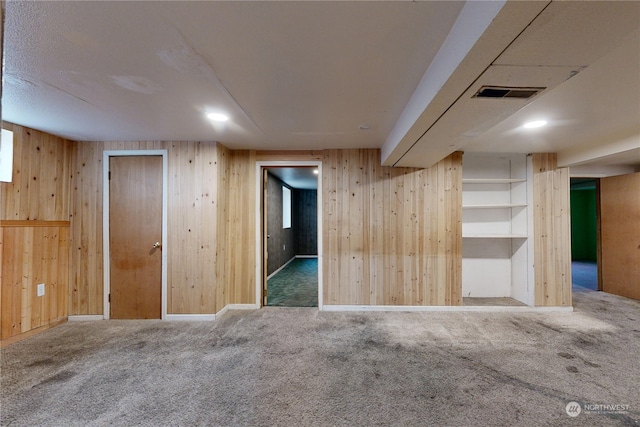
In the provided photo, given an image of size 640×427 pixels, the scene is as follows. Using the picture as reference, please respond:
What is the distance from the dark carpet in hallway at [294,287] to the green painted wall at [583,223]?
25.9 ft

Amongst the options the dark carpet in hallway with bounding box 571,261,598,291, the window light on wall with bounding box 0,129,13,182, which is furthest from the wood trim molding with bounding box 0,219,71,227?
the dark carpet in hallway with bounding box 571,261,598,291

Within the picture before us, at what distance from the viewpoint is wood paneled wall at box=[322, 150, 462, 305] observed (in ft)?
12.5

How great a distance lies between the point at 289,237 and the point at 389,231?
4697 millimetres

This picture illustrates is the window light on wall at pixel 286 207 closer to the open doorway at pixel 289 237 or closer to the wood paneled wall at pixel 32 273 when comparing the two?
the open doorway at pixel 289 237

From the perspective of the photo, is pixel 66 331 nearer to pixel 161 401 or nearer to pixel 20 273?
pixel 20 273

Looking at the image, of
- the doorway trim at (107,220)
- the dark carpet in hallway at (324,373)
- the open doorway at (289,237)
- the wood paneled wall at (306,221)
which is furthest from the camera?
the wood paneled wall at (306,221)

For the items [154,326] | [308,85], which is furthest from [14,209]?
[308,85]

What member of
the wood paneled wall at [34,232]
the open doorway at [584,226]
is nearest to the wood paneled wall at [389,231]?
the wood paneled wall at [34,232]

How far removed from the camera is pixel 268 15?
1.41 meters

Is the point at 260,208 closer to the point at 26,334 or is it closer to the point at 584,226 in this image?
the point at 26,334

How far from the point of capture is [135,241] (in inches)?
138

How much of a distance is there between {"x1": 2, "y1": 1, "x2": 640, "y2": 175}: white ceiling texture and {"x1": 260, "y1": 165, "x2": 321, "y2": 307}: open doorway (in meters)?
1.67

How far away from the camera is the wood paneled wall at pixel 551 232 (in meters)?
3.80

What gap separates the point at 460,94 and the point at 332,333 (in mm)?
2549
